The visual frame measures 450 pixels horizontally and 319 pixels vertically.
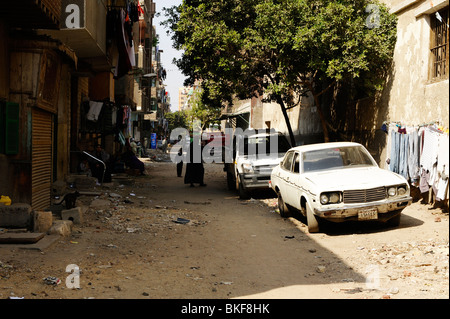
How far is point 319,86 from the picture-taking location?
20875 mm

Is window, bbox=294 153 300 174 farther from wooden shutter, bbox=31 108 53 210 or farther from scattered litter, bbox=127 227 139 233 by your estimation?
wooden shutter, bbox=31 108 53 210

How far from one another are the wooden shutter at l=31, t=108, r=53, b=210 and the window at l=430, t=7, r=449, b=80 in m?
9.07

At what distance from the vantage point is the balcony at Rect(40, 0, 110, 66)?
12.7 m

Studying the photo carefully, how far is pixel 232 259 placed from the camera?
765cm

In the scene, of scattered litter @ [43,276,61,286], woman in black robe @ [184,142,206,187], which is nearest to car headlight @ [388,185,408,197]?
scattered litter @ [43,276,61,286]

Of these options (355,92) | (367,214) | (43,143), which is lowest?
(367,214)

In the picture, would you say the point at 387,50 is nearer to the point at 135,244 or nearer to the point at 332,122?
the point at 332,122

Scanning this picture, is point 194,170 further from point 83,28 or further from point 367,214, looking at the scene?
point 367,214

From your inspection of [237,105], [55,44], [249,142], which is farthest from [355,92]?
[237,105]

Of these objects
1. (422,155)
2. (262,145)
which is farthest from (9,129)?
(422,155)

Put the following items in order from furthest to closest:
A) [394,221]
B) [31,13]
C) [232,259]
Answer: [31,13] → [394,221] → [232,259]

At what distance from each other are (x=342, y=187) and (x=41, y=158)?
269 inches
